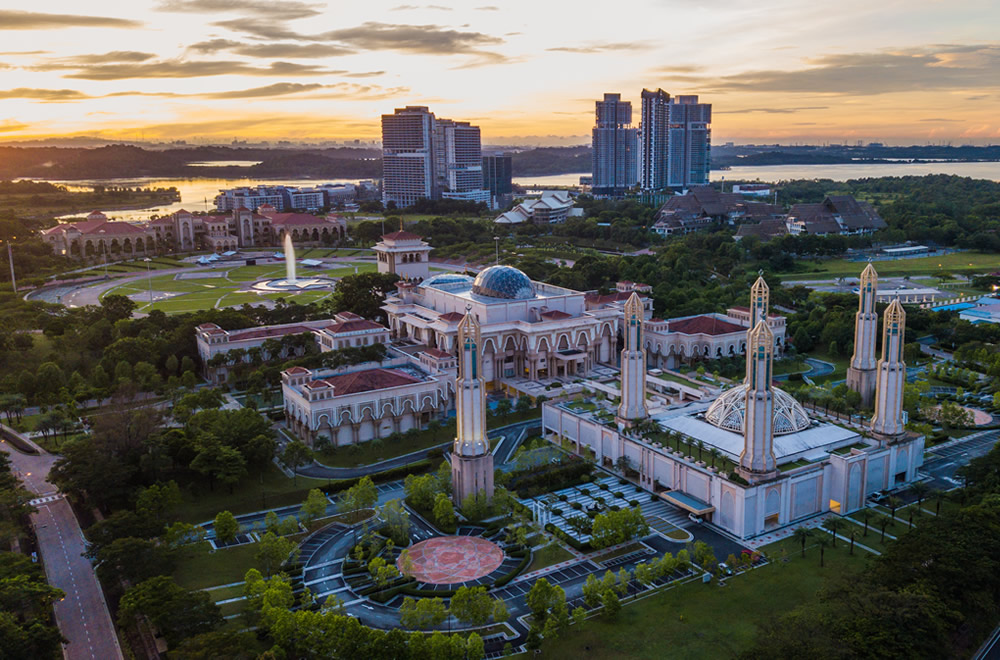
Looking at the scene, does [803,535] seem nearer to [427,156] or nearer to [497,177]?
[427,156]

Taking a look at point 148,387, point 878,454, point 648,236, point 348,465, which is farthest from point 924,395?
point 648,236

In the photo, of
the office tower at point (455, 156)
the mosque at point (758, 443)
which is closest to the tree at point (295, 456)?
the mosque at point (758, 443)

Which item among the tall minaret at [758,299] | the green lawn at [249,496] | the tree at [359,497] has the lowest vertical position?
the green lawn at [249,496]

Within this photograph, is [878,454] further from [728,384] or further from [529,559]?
[529,559]

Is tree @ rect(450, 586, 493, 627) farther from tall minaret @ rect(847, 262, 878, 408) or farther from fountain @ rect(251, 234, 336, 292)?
fountain @ rect(251, 234, 336, 292)

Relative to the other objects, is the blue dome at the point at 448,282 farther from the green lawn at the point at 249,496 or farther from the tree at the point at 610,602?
the tree at the point at 610,602

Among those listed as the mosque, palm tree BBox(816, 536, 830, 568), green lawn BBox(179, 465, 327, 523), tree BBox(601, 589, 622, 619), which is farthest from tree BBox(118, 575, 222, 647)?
palm tree BBox(816, 536, 830, 568)
